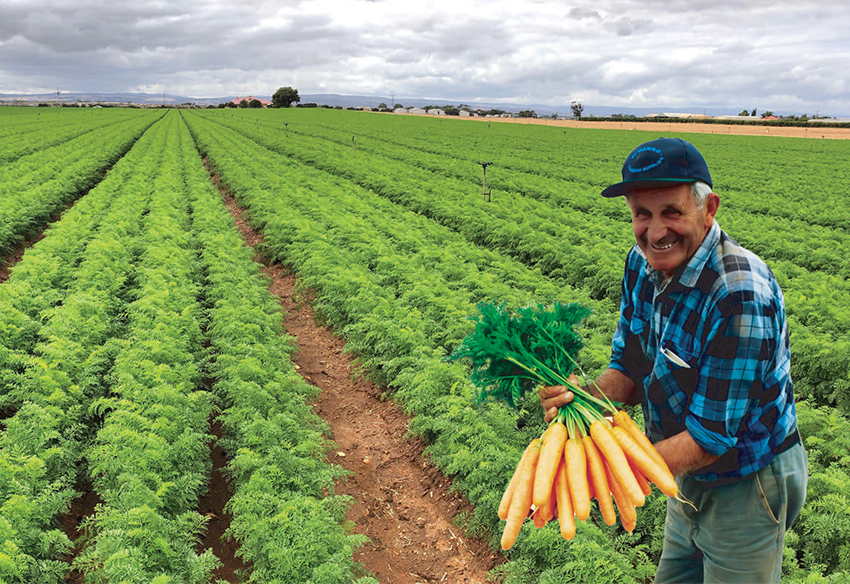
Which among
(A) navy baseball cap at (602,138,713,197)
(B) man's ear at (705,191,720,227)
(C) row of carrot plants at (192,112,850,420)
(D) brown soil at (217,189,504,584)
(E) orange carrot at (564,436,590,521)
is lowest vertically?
(D) brown soil at (217,189,504,584)

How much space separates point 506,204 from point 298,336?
464 inches

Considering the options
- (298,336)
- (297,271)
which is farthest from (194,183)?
(298,336)

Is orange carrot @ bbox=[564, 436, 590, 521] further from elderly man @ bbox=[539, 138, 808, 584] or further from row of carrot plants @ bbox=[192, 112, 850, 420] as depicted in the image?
row of carrot plants @ bbox=[192, 112, 850, 420]

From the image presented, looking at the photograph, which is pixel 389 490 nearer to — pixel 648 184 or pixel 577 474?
pixel 577 474

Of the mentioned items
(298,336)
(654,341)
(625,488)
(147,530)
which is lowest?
(298,336)

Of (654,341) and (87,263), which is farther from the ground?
(654,341)

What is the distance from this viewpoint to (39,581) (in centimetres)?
465

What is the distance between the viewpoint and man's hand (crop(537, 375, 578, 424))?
274 centimetres

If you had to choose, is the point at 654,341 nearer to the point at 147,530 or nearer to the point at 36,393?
the point at 147,530

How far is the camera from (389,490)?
22.5 feet

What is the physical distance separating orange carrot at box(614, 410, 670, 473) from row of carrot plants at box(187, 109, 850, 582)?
8.64 ft

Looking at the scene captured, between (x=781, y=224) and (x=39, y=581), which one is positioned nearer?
(x=39, y=581)

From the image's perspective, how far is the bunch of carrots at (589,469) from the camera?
2.58 meters

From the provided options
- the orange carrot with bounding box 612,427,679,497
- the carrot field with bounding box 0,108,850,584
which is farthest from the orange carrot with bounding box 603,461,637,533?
the carrot field with bounding box 0,108,850,584
